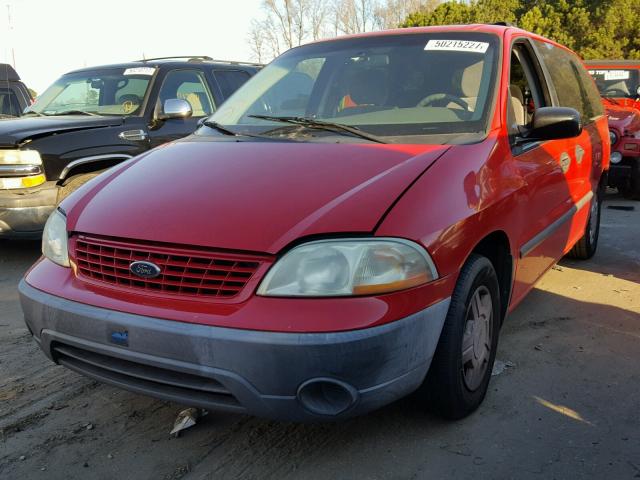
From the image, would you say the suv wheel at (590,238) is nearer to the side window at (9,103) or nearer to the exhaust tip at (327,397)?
the exhaust tip at (327,397)

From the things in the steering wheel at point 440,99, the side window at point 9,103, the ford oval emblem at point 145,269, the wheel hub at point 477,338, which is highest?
the steering wheel at point 440,99

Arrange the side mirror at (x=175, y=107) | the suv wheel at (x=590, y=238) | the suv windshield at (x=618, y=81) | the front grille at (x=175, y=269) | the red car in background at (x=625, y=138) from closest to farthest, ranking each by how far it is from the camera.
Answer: the front grille at (x=175, y=269) < the side mirror at (x=175, y=107) < the suv wheel at (x=590, y=238) < the red car in background at (x=625, y=138) < the suv windshield at (x=618, y=81)

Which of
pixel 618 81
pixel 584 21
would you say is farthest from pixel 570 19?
pixel 618 81

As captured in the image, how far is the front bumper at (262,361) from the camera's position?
2129 millimetres

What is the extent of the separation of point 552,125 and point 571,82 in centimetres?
172

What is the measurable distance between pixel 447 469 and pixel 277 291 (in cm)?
99

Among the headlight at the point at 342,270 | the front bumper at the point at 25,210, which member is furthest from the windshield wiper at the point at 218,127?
the front bumper at the point at 25,210

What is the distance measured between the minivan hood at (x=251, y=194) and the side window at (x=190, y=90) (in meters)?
3.65

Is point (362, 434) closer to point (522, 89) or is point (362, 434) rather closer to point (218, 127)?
point (218, 127)

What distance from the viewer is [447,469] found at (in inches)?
97.0

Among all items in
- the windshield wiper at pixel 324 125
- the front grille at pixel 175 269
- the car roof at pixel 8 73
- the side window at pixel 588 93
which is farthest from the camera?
the car roof at pixel 8 73

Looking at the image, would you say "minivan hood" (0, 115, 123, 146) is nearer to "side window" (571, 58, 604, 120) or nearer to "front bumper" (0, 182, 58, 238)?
"front bumper" (0, 182, 58, 238)

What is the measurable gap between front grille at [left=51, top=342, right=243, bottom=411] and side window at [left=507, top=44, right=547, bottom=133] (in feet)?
6.73

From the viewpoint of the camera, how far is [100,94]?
21.6ft
